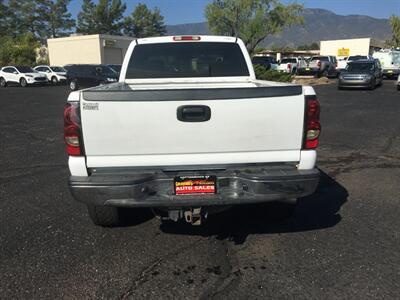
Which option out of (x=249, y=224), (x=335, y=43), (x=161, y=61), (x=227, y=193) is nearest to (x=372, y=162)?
(x=249, y=224)

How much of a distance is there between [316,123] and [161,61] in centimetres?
256

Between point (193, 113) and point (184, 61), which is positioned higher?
point (184, 61)

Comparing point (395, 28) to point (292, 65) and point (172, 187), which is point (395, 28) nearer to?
point (292, 65)

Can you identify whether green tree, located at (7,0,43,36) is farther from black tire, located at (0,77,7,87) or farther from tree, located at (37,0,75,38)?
black tire, located at (0,77,7,87)

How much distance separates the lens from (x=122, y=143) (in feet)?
11.3

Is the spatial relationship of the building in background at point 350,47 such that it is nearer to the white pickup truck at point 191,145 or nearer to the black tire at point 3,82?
the black tire at point 3,82

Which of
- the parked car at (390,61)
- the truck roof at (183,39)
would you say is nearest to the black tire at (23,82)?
the parked car at (390,61)

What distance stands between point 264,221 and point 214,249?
892mm

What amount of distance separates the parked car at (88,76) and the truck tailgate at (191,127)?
22.1 meters

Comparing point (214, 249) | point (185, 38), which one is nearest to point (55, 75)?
point (185, 38)

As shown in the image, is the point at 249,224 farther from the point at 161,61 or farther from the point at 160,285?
the point at 161,61

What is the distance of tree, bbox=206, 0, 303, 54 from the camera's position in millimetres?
39688

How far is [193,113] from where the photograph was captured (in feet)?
11.2

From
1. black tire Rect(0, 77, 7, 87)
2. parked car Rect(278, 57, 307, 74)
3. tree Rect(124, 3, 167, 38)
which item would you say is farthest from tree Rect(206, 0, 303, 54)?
tree Rect(124, 3, 167, 38)
